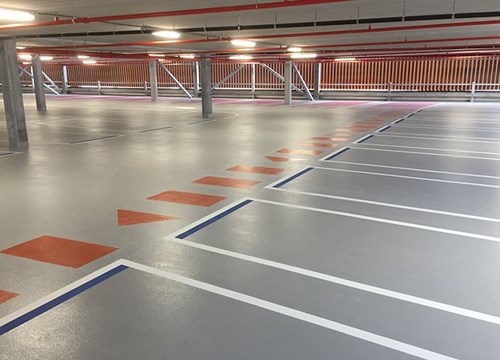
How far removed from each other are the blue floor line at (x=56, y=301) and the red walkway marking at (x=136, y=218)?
4.58 ft

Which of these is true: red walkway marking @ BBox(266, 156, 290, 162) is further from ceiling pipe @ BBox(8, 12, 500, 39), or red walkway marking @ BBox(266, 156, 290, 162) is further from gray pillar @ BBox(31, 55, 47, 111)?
gray pillar @ BBox(31, 55, 47, 111)

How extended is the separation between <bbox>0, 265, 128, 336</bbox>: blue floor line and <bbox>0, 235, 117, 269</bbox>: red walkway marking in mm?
420

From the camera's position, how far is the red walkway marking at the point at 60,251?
183 inches

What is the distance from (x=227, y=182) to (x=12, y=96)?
825 centimetres

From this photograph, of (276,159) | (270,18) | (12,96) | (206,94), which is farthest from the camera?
(206,94)

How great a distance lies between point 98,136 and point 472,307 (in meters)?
12.9

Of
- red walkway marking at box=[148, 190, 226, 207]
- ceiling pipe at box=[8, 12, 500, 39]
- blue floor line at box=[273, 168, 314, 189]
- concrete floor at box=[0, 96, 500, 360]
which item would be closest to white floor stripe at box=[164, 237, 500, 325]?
concrete floor at box=[0, 96, 500, 360]

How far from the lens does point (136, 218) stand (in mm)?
5992

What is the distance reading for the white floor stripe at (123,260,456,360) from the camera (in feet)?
10.2

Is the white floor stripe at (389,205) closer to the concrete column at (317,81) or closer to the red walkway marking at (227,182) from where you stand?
the red walkway marking at (227,182)


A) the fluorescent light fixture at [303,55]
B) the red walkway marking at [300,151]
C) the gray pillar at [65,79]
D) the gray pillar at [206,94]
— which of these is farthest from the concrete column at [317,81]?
the gray pillar at [65,79]

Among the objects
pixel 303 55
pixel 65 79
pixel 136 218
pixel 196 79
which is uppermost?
pixel 303 55

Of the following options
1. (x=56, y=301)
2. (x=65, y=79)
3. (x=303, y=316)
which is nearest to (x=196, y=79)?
(x=65, y=79)

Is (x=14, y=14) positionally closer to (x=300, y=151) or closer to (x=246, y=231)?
(x=300, y=151)
